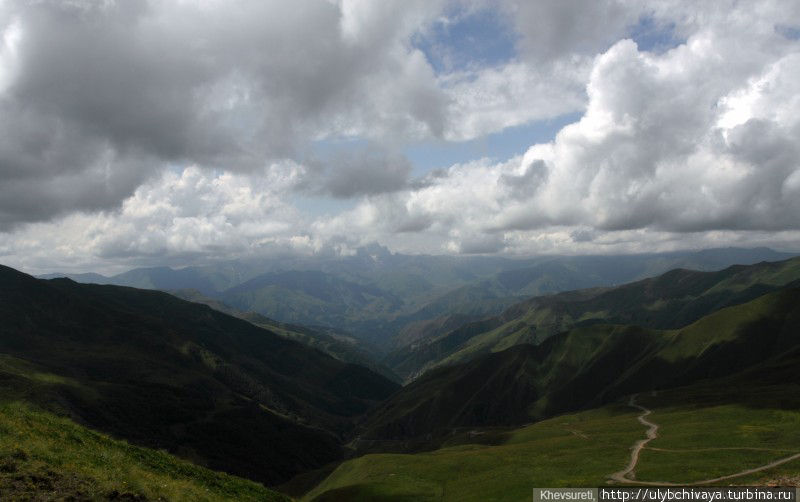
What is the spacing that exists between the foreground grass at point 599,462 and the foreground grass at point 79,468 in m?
48.1

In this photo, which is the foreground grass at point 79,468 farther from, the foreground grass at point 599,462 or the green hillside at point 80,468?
the foreground grass at point 599,462

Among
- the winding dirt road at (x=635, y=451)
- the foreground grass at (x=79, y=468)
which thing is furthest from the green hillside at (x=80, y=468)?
the winding dirt road at (x=635, y=451)

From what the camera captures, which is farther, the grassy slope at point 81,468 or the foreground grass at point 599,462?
the foreground grass at point 599,462

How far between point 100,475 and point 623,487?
200ft

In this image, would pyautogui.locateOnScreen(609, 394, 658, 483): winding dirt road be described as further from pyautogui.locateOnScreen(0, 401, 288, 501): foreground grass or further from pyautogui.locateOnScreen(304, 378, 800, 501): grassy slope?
pyautogui.locateOnScreen(0, 401, 288, 501): foreground grass

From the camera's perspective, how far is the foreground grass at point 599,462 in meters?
68.6

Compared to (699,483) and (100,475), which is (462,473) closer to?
(699,483)

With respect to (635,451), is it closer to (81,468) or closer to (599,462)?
(599,462)

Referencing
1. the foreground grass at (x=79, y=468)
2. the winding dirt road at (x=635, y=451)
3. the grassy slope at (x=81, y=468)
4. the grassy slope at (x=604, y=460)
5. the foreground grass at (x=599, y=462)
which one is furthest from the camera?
the grassy slope at (x=604, y=460)

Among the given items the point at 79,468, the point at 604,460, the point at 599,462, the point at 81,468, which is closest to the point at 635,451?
the point at 604,460

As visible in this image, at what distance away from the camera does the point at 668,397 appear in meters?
199

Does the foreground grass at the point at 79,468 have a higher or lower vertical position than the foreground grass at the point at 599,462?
higher

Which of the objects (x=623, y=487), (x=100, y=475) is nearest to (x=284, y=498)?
(x=100, y=475)

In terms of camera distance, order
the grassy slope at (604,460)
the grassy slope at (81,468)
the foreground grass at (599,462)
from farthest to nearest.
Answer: the grassy slope at (604,460) < the foreground grass at (599,462) < the grassy slope at (81,468)
